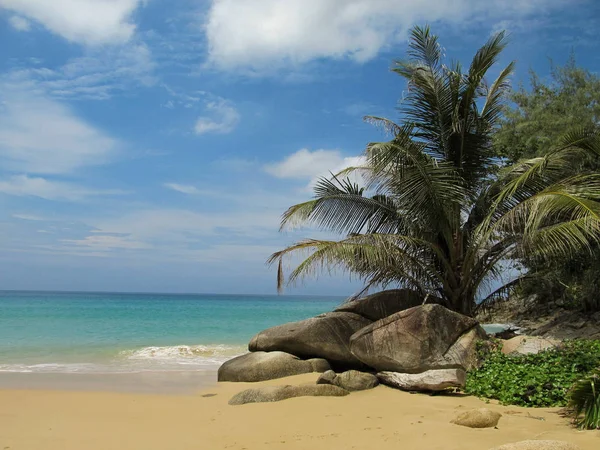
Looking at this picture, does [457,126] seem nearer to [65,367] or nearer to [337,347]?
[337,347]

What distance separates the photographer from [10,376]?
11.2 meters

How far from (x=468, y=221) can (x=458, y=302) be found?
1.90 metres

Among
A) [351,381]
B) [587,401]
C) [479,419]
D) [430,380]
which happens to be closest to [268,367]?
[351,381]

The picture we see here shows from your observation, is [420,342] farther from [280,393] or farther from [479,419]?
[479,419]

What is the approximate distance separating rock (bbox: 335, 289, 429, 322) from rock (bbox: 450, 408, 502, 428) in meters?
5.35

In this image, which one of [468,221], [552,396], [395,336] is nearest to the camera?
[552,396]

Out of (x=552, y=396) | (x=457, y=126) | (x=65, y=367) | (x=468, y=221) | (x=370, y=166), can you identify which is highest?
(x=457, y=126)

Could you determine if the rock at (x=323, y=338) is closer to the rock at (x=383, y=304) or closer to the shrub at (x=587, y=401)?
the rock at (x=383, y=304)

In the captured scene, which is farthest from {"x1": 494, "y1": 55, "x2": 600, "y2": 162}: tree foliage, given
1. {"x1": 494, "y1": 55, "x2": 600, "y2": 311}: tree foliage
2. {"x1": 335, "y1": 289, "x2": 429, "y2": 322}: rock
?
{"x1": 335, "y1": 289, "x2": 429, "y2": 322}: rock

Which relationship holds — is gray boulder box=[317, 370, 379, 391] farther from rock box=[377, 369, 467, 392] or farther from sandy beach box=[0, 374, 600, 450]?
rock box=[377, 369, 467, 392]

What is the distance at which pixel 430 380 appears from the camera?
809 cm

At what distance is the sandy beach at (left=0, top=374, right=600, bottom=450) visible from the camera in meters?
5.50

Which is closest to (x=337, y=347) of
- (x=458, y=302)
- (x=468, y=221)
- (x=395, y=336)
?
(x=395, y=336)

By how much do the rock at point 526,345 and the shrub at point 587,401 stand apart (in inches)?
138
